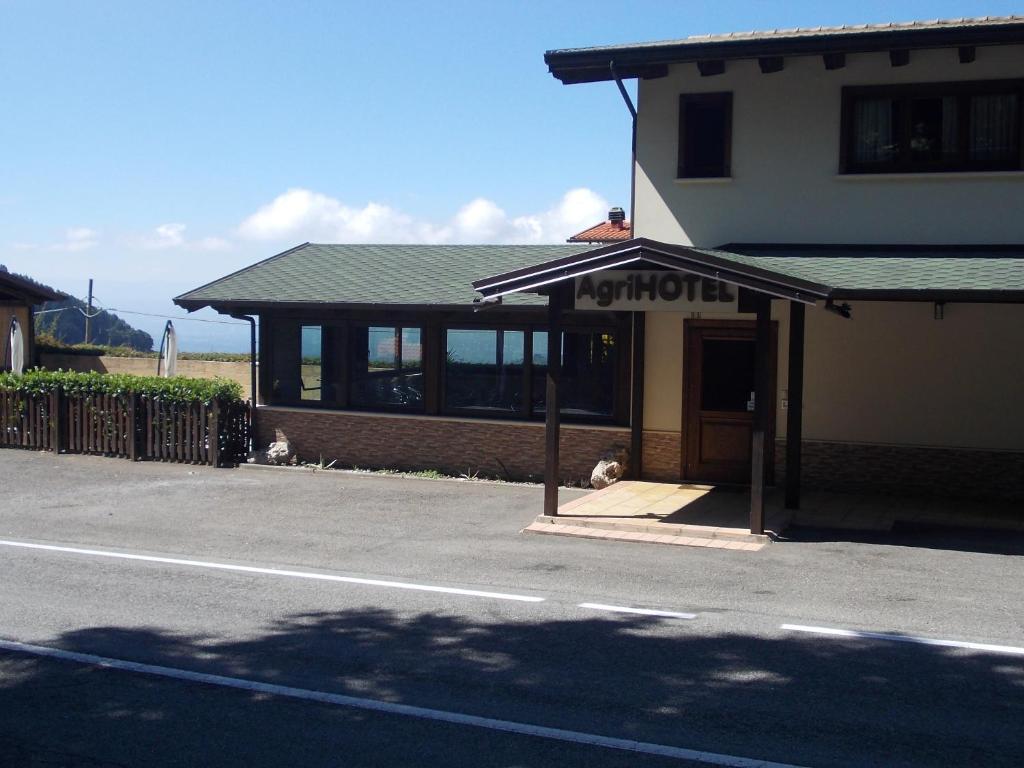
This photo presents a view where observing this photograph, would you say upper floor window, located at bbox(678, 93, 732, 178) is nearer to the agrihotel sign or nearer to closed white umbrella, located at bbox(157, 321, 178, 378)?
the agrihotel sign

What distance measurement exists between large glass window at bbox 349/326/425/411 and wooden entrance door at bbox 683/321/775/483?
444 cm

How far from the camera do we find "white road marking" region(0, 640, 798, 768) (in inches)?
213

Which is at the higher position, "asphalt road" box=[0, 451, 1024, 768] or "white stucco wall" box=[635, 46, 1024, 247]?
"white stucco wall" box=[635, 46, 1024, 247]

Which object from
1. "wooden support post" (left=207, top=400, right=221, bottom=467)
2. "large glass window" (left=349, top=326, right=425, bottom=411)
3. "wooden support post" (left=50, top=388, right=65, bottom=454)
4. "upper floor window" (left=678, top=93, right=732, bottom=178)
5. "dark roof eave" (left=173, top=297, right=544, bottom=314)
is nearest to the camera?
"upper floor window" (left=678, top=93, right=732, bottom=178)

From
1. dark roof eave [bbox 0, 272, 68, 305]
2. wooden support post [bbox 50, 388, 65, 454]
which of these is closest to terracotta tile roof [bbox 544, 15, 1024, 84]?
wooden support post [bbox 50, 388, 65, 454]

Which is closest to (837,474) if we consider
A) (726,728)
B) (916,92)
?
(916,92)

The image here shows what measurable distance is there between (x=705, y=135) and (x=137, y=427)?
10440 millimetres

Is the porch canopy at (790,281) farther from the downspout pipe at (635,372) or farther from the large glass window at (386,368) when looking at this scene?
the large glass window at (386,368)

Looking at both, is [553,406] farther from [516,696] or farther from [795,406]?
[516,696]

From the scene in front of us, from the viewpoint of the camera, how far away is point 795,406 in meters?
12.8

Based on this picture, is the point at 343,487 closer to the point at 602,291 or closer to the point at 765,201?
the point at 602,291

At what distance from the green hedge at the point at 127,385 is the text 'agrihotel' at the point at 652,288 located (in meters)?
7.86

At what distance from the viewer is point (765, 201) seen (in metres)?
14.8

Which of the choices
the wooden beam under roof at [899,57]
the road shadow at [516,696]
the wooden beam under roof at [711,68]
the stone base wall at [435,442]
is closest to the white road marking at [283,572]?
the road shadow at [516,696]
